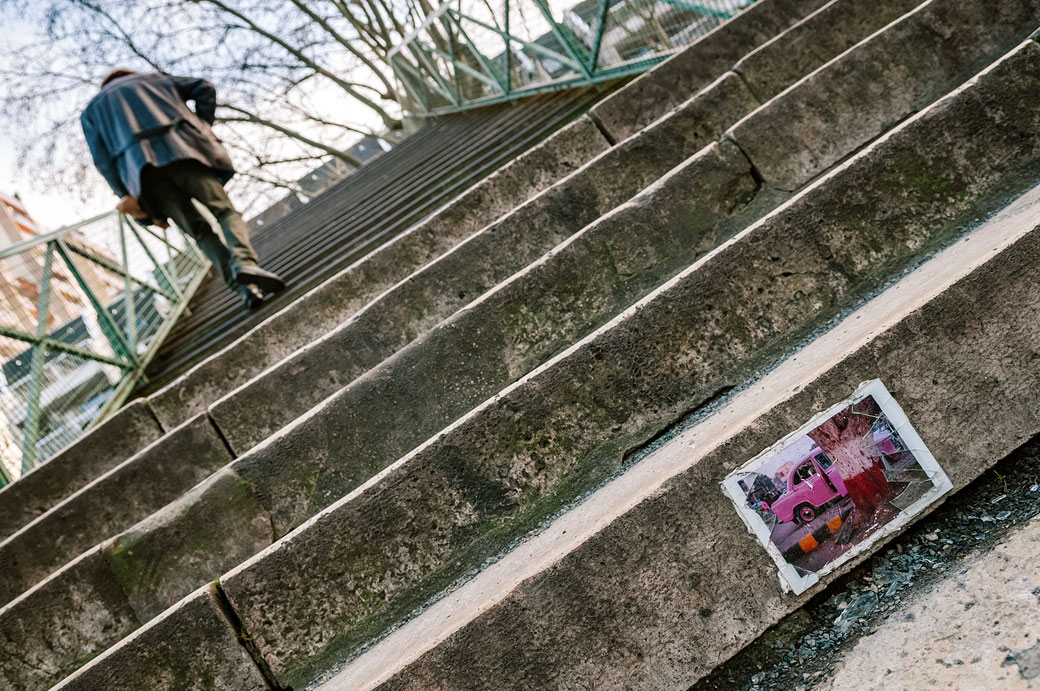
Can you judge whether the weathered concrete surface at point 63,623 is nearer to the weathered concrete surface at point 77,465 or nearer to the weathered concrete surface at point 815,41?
the weathered concrete surface at point 77,465

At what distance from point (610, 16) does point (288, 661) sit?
509 centimetres

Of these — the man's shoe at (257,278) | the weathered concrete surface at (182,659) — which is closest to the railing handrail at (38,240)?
the man's shoe at (257,278)

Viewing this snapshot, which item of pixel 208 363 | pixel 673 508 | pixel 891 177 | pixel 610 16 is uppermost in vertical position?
pixel 610 16

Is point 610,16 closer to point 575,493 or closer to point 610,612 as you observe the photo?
point 575,493

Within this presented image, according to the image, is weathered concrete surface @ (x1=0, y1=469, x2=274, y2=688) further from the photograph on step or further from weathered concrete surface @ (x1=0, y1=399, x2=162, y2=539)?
the photograph on step

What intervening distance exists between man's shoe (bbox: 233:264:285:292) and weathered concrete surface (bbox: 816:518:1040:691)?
4205 mm

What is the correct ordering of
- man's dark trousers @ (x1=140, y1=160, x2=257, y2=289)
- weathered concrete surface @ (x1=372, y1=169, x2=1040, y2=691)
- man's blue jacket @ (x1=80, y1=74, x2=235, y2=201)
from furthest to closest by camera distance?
man's dark trousers @ (x1=140, y1=160, x2=257, y2=289) < man's blue jacket @ (x1=80, y1=74, x2=235, y2=201) < weathered concrete surface @ (x1=372, y1=169, x2=1040, y2=691)

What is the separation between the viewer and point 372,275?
3.52 meters

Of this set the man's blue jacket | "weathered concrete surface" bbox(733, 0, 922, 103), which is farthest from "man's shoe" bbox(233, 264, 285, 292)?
"weathered concrete surface" bbox(733, 0, 922, 103)

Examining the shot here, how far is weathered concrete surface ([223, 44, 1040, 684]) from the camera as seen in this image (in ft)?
5.70

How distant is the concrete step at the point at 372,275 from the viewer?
10.6ft

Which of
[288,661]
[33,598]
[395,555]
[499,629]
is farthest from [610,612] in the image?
[33,598]

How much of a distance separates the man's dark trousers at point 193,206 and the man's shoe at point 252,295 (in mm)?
99

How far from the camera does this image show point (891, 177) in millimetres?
2014
